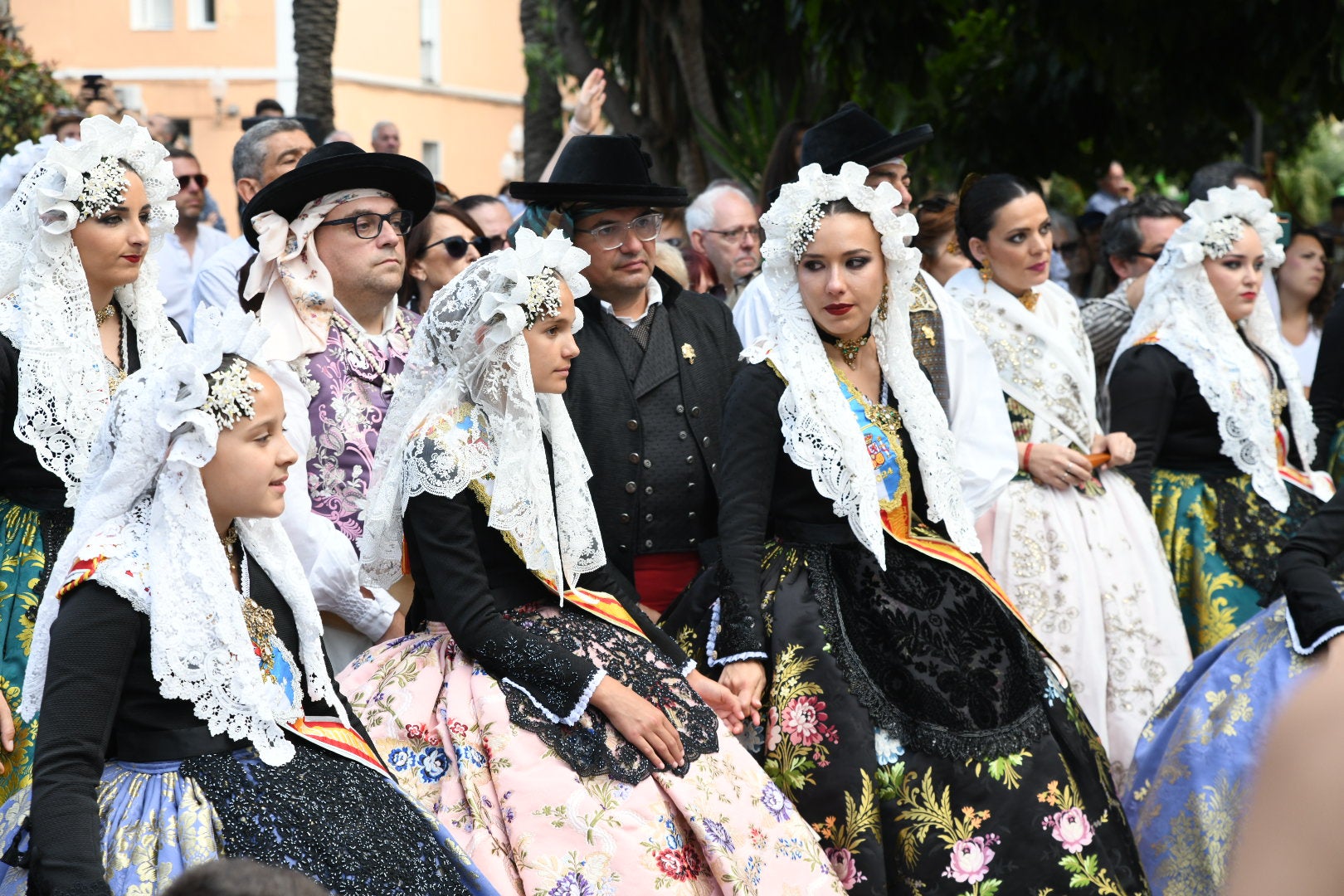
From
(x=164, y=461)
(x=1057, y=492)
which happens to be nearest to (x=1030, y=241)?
(x=1057, y=492)

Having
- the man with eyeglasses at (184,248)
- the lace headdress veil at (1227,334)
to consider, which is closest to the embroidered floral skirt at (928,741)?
the lace headdress veil at (1227,334)

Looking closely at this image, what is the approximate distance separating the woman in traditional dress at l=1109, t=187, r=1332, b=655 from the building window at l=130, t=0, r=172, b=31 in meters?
23.0

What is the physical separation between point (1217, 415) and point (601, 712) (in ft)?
10.7

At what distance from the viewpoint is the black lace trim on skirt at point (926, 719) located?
385 cm

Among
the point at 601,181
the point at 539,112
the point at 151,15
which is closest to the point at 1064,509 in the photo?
the point at 601,181

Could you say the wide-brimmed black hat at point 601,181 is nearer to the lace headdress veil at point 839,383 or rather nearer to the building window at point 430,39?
the lace headdress veil at point 839,383

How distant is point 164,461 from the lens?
3.00 metres

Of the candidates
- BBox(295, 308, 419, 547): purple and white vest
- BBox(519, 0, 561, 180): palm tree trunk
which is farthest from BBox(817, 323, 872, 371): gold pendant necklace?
BBox(519, 0, 561, 180): palm tree trunk

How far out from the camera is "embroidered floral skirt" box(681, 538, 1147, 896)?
12.3 ft

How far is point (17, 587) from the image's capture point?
3949 millimetres

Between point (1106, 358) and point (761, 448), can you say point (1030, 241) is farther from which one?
point (761, 448)

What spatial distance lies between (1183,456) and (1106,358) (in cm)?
86

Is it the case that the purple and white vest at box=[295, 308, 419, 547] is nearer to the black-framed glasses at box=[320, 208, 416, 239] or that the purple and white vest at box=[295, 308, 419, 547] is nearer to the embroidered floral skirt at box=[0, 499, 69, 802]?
the black-framed glasses at box=[320, 208, 416, 239]

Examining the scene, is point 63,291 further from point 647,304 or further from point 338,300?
point 647,304
